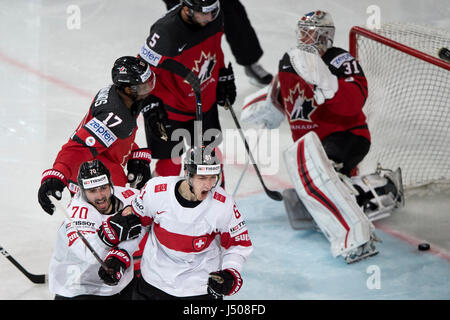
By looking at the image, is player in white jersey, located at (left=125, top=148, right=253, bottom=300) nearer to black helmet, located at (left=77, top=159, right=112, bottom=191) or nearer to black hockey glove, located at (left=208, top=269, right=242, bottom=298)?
black hockey glove, located at (left=208, top=269, right=242, bottom=298)

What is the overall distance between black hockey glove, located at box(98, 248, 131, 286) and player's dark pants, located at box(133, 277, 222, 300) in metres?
0.14

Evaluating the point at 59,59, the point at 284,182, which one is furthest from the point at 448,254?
the point at 59,59

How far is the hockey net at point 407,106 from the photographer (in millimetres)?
3928

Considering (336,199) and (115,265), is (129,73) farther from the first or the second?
(336,199)

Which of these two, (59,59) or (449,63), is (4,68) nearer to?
(59,59)

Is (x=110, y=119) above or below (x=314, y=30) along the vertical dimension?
below

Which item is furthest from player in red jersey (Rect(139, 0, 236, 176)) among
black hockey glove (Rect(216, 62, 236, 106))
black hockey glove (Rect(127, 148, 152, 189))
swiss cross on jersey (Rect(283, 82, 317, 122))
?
swiss cross on jersey (Rect(283, 82, 317, 122))

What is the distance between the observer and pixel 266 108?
3795mm

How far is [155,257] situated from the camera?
231cm

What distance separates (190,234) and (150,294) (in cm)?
25

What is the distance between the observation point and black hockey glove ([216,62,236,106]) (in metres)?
3.40

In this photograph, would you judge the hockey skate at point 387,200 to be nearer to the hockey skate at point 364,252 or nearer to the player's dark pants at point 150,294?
the hockey skate at point 364,252

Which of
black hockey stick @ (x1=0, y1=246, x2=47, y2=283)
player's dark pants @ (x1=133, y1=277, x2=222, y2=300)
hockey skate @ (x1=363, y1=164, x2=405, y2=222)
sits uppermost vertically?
player's dark pants @ (x1=133, y1=277, x2=222, y2=300)

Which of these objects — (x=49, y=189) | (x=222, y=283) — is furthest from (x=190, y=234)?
(x=49, y=189)
